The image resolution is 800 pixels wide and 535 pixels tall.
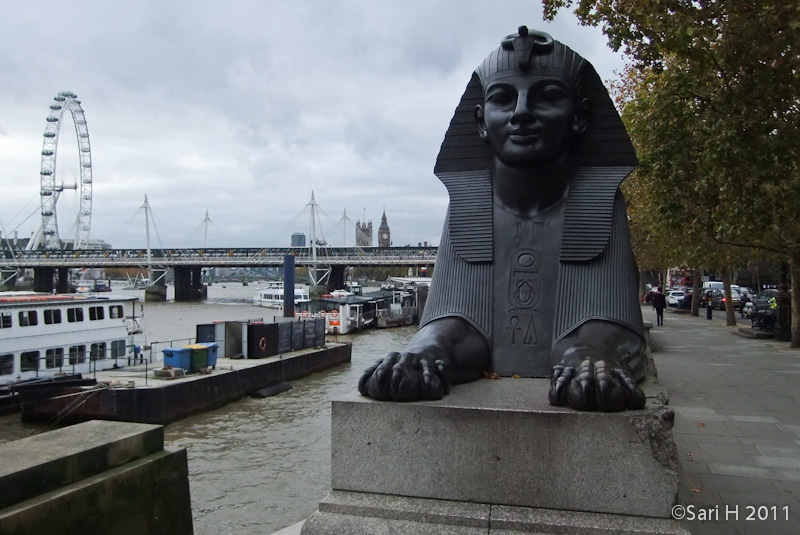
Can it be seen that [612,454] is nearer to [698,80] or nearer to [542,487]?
[542,487]

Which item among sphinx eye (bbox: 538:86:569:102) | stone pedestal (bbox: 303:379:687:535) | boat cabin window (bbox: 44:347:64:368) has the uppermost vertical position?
sphinx eye (bbox: 538:86:569:102)

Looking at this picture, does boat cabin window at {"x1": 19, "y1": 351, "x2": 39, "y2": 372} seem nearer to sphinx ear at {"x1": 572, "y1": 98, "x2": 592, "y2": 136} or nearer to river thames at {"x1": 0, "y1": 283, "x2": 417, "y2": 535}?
river thames at {"x1": 0, "y1": 283, "x2": 417, "y2": 535}

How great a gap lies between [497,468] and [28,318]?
1731cm

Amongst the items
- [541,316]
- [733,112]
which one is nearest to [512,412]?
[541,316]

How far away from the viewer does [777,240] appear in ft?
53.1

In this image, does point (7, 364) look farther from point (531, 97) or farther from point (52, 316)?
point (531, 97)

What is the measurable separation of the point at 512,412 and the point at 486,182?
2034 millimetres

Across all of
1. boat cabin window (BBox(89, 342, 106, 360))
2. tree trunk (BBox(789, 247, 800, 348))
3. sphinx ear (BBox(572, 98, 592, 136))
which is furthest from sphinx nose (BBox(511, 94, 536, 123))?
boat cabin window (BBox(89, 342, 106, 360))

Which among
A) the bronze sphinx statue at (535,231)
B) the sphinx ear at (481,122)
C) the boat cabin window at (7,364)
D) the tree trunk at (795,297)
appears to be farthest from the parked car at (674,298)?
the sphinx ear at (481,122)

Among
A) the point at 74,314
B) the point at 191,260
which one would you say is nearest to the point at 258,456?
the point at 74,314

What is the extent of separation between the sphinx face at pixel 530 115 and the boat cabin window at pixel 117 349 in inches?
706

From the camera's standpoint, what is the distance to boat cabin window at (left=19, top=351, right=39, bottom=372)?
1677 centimetres

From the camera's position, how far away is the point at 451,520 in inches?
125

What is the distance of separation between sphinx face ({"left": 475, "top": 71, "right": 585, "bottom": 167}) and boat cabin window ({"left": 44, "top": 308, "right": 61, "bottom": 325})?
17045 millimetres
